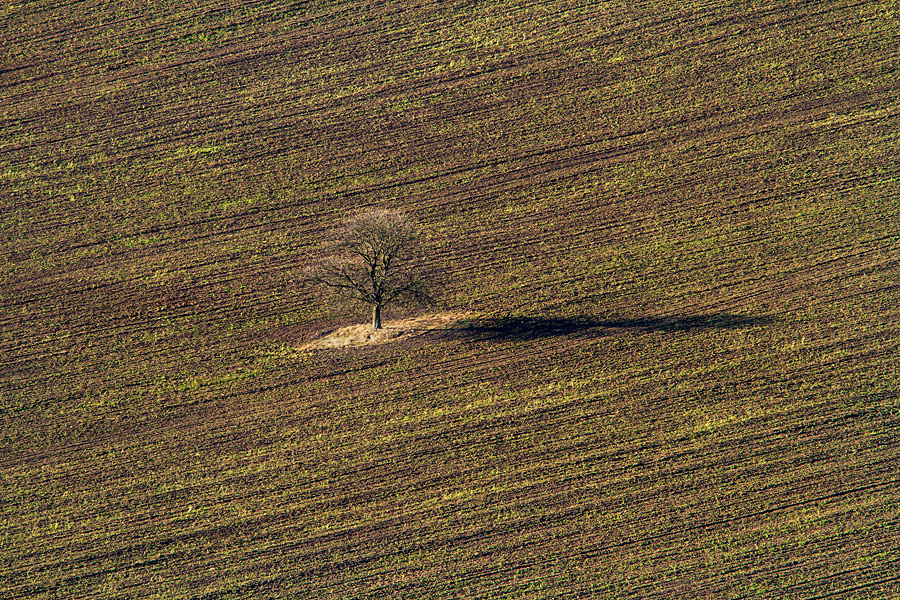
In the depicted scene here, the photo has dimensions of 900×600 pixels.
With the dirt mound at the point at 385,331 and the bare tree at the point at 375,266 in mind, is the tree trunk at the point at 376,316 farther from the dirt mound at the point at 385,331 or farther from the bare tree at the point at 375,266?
the dirt mound at the point at 385,331

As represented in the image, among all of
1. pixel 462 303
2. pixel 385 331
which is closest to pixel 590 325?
pixel 462 303

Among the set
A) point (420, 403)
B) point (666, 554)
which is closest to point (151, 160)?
point (420, 403)

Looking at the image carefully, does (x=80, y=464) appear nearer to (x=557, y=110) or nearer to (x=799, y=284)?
(x=557, y=110)

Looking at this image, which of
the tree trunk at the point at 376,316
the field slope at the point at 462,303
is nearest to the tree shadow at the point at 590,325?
the field slope at the point at 462,303

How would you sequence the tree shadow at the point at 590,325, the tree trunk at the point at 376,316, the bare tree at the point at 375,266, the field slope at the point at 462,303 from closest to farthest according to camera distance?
the field slope at the point at 462,303, the bare tree at the point at 375,266, the tree trunk at the point at 376,316, the tree shadow at the point at 590,325

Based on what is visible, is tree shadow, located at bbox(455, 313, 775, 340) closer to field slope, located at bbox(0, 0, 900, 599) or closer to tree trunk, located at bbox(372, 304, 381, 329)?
field slope, located at bbox(0, 0, 900, 599)

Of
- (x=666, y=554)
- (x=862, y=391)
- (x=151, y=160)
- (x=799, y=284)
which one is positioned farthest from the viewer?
(x=151, y=160)

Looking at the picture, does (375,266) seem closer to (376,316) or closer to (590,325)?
(376,316)
